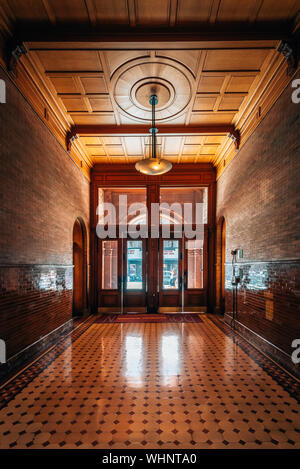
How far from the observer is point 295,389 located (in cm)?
330

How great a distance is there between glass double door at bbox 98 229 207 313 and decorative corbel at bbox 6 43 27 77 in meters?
5.68

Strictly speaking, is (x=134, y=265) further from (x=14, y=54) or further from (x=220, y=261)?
(x=14, y=54)

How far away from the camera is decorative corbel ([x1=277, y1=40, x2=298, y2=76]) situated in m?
3.73

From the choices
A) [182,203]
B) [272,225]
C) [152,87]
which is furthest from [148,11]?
[182,203]

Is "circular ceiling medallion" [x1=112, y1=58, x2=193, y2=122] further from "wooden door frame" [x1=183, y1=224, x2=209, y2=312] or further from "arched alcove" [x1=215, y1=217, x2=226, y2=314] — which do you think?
"wooden door frame" [x1=183, y1=224, x2=209, y2=312]

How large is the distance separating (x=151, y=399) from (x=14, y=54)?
483 centimetres

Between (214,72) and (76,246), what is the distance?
583 centimetres

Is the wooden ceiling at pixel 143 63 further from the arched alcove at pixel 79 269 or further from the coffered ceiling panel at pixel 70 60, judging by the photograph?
the arched alcove at pixel 79 269

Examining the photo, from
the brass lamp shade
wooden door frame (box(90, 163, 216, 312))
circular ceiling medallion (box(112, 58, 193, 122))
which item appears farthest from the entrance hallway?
circular ceiling medallion (box(112, 58, 193, 122))

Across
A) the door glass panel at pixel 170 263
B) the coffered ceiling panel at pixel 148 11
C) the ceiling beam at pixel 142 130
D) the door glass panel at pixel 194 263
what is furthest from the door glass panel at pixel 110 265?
the coffered ceiling panel at pixel 148 11

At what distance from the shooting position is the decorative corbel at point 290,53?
3.73 meters

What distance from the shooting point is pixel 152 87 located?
487 cm
